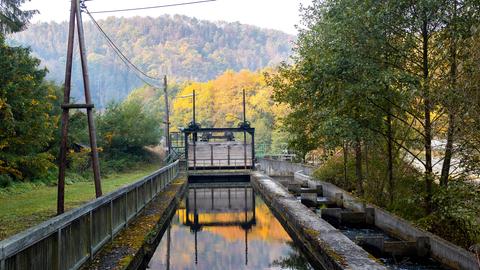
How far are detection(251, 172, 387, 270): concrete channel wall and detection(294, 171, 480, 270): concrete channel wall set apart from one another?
1.60 metres

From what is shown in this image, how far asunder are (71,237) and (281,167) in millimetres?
27173

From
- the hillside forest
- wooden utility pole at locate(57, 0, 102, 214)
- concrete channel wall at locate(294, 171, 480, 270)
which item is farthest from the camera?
the hillside forest

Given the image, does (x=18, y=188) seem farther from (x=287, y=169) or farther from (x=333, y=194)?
(x=287, y=169)

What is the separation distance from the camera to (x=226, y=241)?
11.0m

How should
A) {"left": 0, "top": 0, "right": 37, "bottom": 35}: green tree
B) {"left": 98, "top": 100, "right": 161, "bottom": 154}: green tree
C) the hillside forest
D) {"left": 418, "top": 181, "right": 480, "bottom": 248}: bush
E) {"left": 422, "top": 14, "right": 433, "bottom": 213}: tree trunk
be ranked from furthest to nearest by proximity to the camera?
the hillside forest → {"left": 98, "top": 100, "right": 161, "bottom": 154}: green tree → {"left": 0, "top": 0, "right": 37, "bottom": 35}: green tree → {"left": 422, "top": 14, "right": 433, "bottom": 213}: tree trunk → {"left": 418, "top": 181, "right": 480, "bottom": 248}: bush

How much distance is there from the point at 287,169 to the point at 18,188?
17.5 m

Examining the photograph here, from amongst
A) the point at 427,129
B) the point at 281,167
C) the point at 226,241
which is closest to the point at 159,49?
the point at 281,167

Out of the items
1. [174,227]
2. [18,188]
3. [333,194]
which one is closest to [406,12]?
[174,227]

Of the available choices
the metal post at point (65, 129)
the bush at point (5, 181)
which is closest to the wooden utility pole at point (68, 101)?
the metal post at point (65, 129)

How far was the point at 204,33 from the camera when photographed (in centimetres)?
17800

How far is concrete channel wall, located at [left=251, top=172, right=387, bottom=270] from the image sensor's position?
687cm

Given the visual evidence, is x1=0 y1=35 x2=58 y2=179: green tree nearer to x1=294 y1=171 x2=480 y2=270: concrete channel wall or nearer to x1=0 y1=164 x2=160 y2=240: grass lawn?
x1=0 y1=164 x2=160 y2=240: grass lawn

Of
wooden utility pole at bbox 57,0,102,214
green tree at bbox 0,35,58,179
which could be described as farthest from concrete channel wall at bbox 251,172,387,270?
green tree at bbox 0,35,58,179

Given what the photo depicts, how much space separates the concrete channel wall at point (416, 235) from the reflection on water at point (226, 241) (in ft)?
8.08
